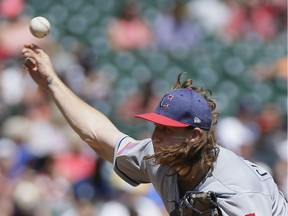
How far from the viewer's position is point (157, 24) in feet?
37.6

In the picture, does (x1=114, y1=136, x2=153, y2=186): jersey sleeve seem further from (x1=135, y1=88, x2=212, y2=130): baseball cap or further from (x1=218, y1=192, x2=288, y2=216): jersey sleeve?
(x1=218, y1=192, x2=288, y2=216): jersey sleeve

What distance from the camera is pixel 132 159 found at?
14.1 ft

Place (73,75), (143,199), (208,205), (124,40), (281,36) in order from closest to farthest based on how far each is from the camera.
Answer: (208,205) → (143,199) → (73,75) → (124,40) → (281,36)

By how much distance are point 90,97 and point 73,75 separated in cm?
35

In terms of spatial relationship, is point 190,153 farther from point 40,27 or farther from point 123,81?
point 123,81

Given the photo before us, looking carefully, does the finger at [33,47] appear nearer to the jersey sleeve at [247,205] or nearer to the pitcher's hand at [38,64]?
the pitcher's hand at [38,64]

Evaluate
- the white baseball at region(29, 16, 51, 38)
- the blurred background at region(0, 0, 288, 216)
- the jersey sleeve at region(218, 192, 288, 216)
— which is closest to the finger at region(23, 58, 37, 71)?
the white baseball at region(29, 16, 51, 38)

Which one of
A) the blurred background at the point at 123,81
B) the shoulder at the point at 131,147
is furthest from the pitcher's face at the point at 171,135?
the blurred background at the point at 123,81

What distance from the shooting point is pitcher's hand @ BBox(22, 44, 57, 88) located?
4.57 meters

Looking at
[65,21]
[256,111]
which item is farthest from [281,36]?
[65,21]

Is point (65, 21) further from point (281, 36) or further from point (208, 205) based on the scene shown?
point (208, 205)

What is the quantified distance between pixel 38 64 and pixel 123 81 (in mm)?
6341

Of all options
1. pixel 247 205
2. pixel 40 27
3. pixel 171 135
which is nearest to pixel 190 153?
pixel 171 135

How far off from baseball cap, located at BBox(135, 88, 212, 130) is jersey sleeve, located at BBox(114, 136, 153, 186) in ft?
1.19
